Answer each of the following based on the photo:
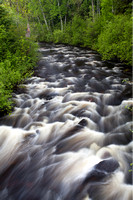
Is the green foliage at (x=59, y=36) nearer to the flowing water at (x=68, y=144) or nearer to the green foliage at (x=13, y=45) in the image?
the green foliage at (x=13, y=45)

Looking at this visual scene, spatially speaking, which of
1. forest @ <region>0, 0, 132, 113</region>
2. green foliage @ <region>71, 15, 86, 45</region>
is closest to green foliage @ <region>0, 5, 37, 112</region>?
forest @ <region>0, 0, 132, 113</region>

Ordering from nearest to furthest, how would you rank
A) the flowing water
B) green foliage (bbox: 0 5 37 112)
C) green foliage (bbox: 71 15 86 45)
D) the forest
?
the flowing water < the forest < green foliage (bbox: 0 5 37 112) < green foliage (bbox: 71 15 86 45)

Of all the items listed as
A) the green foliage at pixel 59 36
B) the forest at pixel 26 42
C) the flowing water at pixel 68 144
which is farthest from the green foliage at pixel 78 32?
the flowing water at pixel 68 144

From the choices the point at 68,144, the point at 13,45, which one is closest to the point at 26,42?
the point at 13,45

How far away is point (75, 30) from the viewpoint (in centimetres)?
2133

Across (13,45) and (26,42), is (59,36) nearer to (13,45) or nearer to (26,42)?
(26,42)

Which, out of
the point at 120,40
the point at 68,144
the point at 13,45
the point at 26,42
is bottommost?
the point at 68,144

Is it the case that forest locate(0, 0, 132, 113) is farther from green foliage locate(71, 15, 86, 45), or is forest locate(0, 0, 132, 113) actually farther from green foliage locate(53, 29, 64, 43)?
green foliage locate(53, 29, 64, 43)

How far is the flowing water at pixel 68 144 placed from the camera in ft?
10.3

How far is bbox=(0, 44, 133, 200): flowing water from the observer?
124 inches

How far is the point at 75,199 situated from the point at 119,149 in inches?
70.7

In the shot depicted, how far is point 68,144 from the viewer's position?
14.1 ft

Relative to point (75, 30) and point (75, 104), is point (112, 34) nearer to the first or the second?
point (75, 104)

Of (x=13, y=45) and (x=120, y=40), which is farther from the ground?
(x=13, y=45)
